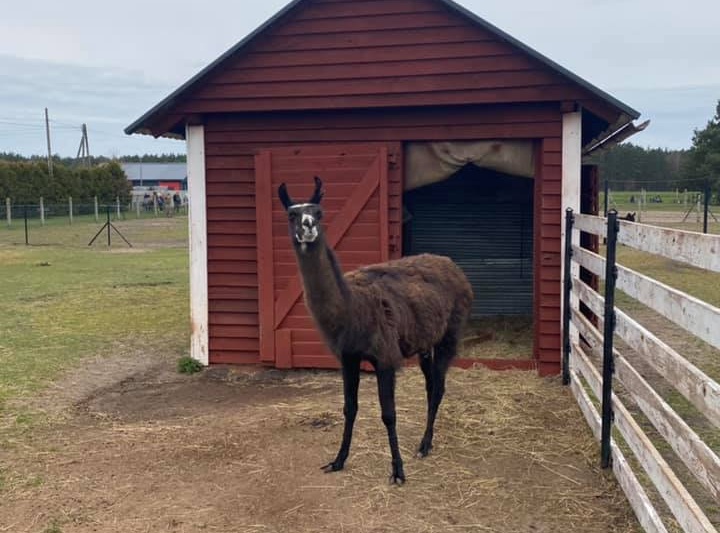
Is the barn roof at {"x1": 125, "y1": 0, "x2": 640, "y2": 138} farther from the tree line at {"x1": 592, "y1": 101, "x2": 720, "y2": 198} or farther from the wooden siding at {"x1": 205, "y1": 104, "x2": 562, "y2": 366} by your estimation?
the tree line at {"x1": 592, "y1": 101, "x2": 720, "y2": 198}

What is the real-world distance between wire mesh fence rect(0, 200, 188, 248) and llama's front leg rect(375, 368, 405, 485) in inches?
863

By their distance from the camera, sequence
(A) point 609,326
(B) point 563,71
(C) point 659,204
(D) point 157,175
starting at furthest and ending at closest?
1. (D) point 157,175
2. (C) point 659,204
3. (B) point 563,71
4. (A) point 609,326

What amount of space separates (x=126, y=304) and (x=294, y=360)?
5719 mm

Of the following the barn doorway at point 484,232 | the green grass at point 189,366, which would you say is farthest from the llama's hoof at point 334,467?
the barn doorway at point 484,232

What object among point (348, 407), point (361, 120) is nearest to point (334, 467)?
point (348, 407)

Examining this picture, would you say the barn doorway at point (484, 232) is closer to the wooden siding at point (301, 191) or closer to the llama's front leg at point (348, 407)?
the wooden siding at point (301, 191)

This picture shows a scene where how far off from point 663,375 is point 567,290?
11.6 ft

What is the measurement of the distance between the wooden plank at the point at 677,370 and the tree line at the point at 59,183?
1448 inches

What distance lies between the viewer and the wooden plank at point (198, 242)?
7.64m

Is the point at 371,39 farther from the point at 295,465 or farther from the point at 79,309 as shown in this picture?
the point at 79,309

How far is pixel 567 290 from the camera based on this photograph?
6.74 meters

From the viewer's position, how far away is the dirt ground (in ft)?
13.4

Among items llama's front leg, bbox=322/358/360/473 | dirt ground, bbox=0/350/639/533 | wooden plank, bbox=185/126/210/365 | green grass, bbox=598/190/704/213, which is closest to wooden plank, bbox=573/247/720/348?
dirt ground, bbox=0/350/639/533

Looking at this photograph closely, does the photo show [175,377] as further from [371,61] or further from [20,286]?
[20,286]
